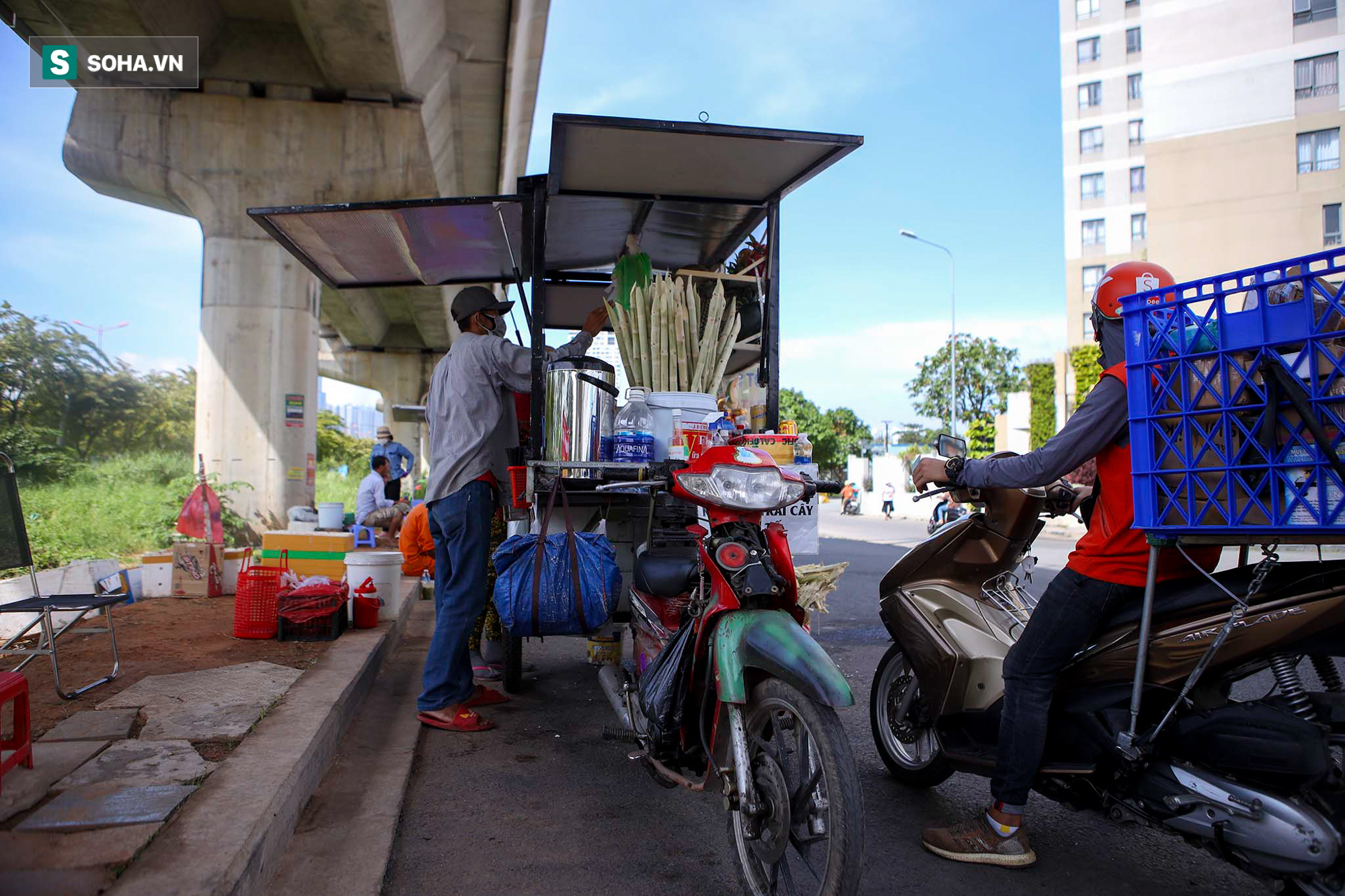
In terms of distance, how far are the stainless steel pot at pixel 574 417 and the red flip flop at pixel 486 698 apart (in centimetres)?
133

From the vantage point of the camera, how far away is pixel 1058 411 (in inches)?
1382

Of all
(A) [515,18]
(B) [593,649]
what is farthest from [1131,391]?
(A) [515,18]

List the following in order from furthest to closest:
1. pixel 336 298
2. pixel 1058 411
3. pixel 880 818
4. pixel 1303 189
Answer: pixel 1058 411 < pixel 1303 189 < pixel 336 298 < pixel 880 818

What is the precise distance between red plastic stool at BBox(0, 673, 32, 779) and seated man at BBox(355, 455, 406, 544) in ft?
27.4

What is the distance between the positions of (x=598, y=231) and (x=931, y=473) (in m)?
4.06

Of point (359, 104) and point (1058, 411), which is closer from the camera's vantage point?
point (359, 104)

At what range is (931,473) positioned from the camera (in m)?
2.93

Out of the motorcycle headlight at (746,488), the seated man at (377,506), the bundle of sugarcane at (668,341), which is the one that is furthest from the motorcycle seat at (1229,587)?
the seated man at (377,506)

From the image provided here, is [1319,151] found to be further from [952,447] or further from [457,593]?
[457,593]

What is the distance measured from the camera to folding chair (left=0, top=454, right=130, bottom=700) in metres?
3.69

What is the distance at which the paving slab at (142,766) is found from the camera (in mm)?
2725

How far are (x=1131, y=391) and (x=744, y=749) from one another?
4.78 ft

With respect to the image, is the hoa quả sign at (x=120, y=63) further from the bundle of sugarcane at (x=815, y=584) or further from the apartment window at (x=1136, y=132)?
the apartment window at (x=1136, y=132)

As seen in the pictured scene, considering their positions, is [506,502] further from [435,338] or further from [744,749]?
[435,338]
